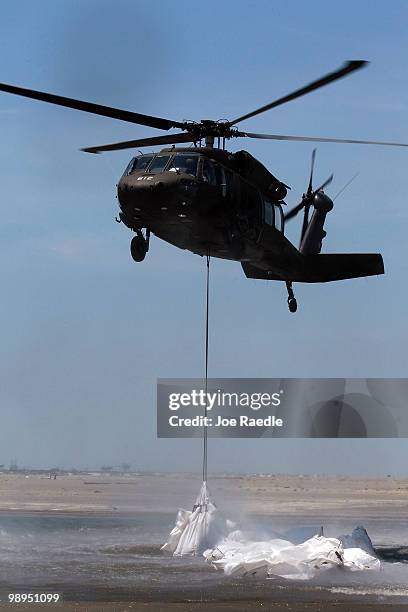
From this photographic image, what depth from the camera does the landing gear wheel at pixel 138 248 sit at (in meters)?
29.4

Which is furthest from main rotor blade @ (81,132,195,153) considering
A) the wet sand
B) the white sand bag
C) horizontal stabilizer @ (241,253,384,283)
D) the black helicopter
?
the wet sand

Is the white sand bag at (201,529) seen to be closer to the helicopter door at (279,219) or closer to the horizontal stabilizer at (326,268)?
the horizontal stabilizer at (326,268)

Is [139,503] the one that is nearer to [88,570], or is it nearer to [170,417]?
[170,417]

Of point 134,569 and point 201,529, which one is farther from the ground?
point 201,529

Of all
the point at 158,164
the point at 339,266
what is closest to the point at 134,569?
the point at 339,266

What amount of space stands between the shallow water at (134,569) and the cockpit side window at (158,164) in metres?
10.8

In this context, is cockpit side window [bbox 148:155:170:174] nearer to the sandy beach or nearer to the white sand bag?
the sandy beach

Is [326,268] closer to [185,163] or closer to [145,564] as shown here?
[185,163]

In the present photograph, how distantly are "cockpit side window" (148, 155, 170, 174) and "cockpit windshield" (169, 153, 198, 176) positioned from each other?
205 millimetres

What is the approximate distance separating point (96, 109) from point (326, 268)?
10877 mm

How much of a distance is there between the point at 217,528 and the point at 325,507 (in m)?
40.3

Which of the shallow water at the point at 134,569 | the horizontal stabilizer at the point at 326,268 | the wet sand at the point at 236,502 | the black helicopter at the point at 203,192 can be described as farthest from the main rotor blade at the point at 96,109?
the wet sand at the point at 236,502

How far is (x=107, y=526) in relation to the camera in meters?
53.5

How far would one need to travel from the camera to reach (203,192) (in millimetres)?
28719
